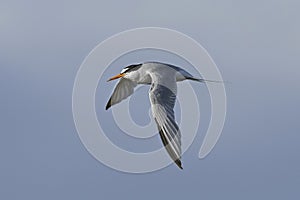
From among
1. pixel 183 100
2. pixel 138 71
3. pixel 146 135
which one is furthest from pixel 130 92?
pixel 146 135

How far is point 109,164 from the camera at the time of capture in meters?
24.3

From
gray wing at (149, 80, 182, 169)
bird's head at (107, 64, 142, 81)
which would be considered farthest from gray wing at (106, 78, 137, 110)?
gray wing at (149, 80, 182, 169)

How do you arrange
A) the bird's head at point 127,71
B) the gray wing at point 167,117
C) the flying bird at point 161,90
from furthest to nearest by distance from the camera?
1. the bird's head at point 127,71
2. the flying bird at point 161,90
3. the gray wing at point 167,117

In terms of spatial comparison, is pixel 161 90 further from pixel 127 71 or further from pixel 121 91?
pixel 121 91

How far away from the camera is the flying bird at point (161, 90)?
2317 cm

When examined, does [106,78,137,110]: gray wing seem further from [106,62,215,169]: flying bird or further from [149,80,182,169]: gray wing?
[149,80,182,169]: gray wing

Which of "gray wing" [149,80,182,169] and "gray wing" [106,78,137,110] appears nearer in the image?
"gray wing" [149,80,182,169]

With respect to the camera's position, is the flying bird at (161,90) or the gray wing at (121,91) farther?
Result: the gray wing at (121,91)

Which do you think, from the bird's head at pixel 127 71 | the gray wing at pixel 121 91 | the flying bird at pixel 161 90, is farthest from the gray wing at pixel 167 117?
the gray wing at pixel 121 91

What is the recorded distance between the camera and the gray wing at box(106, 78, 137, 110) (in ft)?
97.6

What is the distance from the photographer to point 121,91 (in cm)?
3008

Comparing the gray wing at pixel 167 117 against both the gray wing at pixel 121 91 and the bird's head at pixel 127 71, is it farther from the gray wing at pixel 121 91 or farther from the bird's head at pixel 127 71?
the gray wing at pixel 121 91

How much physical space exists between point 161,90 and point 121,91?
461cm

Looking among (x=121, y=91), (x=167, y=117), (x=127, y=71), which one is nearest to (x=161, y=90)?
(x=167, y=117)
